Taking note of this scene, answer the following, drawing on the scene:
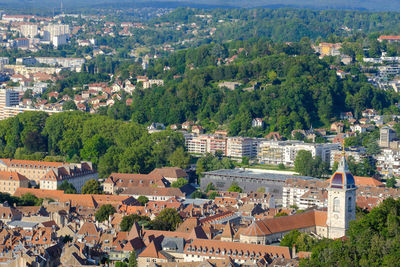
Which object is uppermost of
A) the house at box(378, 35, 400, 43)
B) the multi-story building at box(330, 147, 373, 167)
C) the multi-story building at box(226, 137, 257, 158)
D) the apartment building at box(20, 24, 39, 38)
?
the house at box(378, 35, 400, 43)

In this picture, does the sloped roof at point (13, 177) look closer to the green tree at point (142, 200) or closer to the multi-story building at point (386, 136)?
the green tree at point (142, 200)

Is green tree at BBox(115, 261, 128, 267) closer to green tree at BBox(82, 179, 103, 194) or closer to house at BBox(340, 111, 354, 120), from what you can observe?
green tree at BBox(82, 179, 103, 194)

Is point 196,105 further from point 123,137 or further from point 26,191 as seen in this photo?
point 26,191

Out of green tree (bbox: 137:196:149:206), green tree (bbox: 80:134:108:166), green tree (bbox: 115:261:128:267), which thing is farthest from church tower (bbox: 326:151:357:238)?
green tree (bbox: 80:134:108:166)

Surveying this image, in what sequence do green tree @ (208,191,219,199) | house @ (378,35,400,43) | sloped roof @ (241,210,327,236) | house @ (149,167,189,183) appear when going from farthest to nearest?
house @ (378,35,400,43) → house @ (149,167,189,183) → green tree @ (208,191,219,199) → sloped roof @ (241,210,327,236)

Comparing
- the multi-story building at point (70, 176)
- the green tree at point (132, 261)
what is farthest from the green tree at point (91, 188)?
the green tree at point (132, 261)
